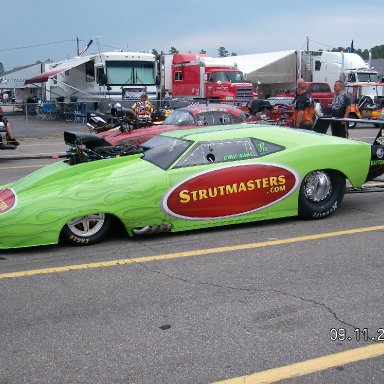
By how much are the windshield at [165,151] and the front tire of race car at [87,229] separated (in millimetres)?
879

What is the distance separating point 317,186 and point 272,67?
28.4 meters

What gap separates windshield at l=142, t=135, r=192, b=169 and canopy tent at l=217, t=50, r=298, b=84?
26.6 meters

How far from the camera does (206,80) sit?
28656 mm

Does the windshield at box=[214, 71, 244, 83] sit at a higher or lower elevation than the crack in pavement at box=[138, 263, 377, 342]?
higher

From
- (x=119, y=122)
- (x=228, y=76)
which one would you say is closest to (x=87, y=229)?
(x=119, y=122)

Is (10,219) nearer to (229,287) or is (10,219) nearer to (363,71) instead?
(229,287)

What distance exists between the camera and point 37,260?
529cm

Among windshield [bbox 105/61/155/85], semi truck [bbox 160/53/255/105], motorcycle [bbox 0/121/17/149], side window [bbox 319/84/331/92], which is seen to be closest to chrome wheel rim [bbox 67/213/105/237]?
motorcycle [bbox 0/121/17/149]

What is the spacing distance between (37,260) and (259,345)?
264 cm

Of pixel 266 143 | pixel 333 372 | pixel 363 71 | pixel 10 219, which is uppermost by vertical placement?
pixel 363 71

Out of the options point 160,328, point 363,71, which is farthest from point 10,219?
point 363,71

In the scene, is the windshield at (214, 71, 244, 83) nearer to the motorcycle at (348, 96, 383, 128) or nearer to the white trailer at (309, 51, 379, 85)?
the white trailer at (309, 51, 379, 85)
